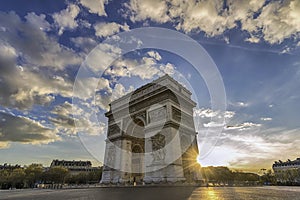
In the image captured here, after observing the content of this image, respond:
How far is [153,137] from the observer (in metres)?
19.1

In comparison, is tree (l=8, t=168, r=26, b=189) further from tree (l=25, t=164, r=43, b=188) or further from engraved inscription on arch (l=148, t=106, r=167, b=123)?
engraved inscription on arch (l=148, t=106, r=167, b=123)

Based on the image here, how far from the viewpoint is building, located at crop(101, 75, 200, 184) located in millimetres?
17447

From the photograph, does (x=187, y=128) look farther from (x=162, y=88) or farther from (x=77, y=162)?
(x=77, y=162)

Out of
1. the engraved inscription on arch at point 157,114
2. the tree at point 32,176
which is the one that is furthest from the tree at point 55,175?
the engraved inscription on arch at point 157,114

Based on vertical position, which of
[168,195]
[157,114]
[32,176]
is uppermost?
[157,114]

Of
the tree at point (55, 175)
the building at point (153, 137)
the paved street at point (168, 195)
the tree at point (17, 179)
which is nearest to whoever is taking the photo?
the paved street at point (168, 195)

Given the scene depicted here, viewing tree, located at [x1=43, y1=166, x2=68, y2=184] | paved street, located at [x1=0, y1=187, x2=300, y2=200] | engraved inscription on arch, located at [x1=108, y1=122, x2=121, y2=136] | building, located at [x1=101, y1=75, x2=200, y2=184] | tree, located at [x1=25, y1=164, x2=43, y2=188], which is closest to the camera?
paved street, located at [x1=0, y1=187, x2=300, y2=200]

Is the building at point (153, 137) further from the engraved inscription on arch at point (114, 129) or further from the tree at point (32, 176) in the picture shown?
the tree at point (32, 176)

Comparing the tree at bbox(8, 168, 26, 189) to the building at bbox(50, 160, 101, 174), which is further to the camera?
the building at bbox(50, 160, 101, 174)

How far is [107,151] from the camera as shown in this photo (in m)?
23.8

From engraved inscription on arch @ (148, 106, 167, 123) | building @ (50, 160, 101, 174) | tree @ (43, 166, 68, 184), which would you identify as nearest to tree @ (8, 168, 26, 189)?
tree @ (43, 166, 68, 184)

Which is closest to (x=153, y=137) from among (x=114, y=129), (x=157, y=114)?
(x=157, y=114)

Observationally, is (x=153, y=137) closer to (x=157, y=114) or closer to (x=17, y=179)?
(x=157, y=114)

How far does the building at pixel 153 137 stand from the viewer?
1745cm
